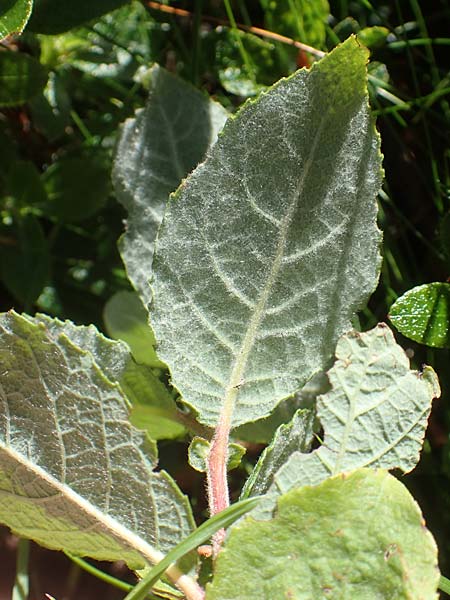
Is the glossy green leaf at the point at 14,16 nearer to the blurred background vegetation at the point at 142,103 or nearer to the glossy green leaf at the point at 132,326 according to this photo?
the blurred background vegetation at the point at 142,103

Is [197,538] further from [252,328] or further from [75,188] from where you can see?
[75,188]

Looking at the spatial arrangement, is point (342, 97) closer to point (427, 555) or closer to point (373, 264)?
point (373, 264)

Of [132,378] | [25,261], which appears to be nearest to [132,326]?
[132,378]

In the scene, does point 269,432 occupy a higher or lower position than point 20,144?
lower

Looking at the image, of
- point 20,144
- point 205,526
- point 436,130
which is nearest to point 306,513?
point 205,526

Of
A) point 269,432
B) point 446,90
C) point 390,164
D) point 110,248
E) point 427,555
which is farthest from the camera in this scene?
point 110,248
